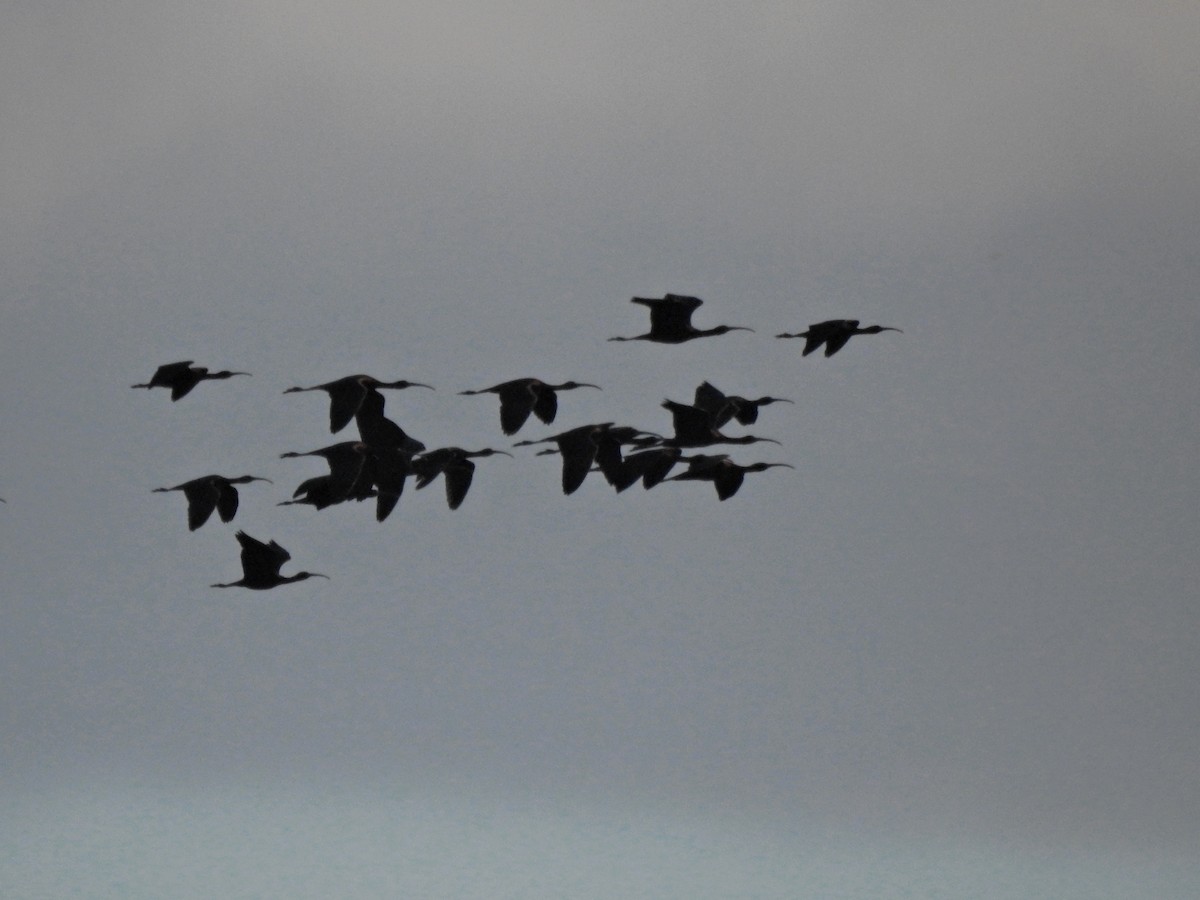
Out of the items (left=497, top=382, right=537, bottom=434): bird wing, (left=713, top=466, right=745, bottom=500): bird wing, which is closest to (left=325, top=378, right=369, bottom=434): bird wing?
A: (left=497, top=382, right=537, bottom=434): bird wing

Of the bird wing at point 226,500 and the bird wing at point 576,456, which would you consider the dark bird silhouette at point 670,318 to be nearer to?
the bird wing at point 576,456

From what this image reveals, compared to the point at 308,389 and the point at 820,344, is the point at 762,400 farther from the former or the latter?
the point at 308,389

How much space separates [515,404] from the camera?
46594 millimetres

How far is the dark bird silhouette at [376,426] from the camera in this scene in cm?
4688

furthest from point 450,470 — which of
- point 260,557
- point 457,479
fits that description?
point 260,557

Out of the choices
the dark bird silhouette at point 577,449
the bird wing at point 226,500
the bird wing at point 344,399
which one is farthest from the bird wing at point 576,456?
the bird wing at point 226,500

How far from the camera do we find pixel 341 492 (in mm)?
46531

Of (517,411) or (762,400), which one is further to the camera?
(762,400)

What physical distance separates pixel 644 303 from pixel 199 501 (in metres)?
9.46

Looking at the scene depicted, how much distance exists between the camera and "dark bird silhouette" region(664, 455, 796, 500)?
4878cm

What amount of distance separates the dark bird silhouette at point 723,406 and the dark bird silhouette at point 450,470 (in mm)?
4882

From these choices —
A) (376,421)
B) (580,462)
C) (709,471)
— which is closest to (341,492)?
(376,421)

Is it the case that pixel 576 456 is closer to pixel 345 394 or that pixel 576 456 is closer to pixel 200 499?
pixel 345 394

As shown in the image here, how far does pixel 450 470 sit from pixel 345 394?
12.8 feet
